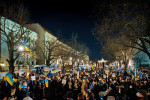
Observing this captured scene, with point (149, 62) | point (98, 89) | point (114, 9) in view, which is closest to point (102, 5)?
point (114, 9)

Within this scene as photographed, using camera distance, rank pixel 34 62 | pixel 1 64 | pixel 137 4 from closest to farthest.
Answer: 1. pixel 137 4
2. pixel 1 64
3. pixel 34 62

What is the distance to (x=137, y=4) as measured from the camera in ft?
31.1

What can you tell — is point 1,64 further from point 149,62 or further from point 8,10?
point 149,62

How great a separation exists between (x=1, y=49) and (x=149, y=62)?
184 feet

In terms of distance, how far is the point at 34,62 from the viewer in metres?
47.4

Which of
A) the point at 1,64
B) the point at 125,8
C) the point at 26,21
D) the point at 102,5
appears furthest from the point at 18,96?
the point at 1,64

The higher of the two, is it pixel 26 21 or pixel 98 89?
pixel 26 21

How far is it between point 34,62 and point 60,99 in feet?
130

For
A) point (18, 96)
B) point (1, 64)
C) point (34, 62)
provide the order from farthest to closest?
point (34, 62), point (1, 64), point (18, 96)

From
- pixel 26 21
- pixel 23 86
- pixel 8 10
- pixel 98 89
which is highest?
pixel 8 10

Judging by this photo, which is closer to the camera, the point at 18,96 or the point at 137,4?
the point at 18,96

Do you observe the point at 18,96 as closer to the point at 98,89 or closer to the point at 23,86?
the point at 23,86

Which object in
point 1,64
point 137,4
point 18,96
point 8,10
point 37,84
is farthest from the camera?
point 1,64

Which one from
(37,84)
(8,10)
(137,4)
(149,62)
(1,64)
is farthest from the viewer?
(149,62)
